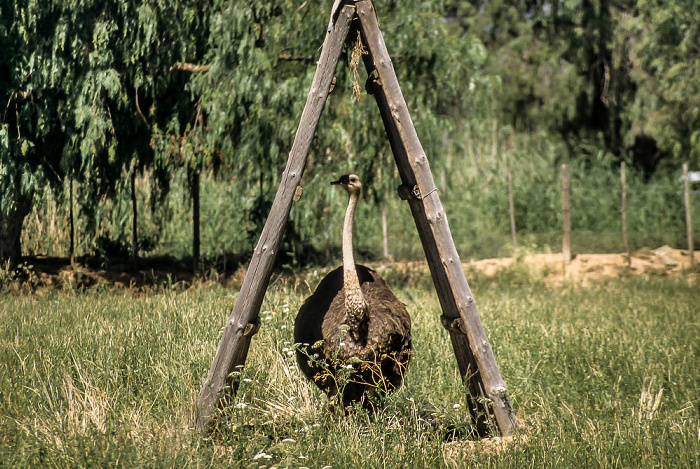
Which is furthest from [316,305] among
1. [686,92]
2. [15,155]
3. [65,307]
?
[686,92]

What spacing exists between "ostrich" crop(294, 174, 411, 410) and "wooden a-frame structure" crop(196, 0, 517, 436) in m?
0.38

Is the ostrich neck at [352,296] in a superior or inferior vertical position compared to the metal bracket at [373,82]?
inferior

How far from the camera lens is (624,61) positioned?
1858cm

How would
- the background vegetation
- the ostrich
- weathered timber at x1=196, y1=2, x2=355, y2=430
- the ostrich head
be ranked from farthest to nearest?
the background vegetation, the ostrich head, the ostrich, weathered timber at x1=196, y1=2, x2=355, y2=430

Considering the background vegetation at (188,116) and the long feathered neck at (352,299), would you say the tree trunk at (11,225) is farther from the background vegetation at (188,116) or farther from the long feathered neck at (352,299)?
the long feathered neck at (352,299)

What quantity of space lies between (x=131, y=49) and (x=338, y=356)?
19.1 feet

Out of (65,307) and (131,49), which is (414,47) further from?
(65,307)

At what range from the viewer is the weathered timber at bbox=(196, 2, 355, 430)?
14.2ft

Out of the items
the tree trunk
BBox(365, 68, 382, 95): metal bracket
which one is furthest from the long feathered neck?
the tree trunk

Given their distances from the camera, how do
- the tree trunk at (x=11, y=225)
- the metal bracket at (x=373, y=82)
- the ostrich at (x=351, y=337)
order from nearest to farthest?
the ostrich at (x=351, y=337)
the metal bracket at (x=373, y=82)
the tree trunk at (x=11, y=225)

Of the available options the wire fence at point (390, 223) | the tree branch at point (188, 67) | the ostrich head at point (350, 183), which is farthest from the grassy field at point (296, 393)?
the tree branch at point (188, 67)

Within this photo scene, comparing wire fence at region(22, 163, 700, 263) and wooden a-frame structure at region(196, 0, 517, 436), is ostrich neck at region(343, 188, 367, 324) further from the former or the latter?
wire fence at region(22, 163, 700, 263)

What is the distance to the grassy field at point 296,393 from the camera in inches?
154

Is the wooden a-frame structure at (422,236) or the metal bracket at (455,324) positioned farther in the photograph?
the metal bracket at (455,324)
